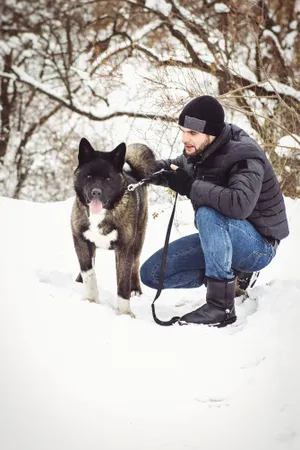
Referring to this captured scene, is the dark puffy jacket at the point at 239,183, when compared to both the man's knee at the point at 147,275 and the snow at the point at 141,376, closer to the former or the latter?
the snow at the point at 141,376

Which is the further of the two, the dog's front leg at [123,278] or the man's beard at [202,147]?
the dog's front leg at [123,278]

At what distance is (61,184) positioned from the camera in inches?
481

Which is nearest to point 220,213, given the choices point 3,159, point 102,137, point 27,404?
point 27,404

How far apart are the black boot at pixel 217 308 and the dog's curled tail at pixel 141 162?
3.44 ft

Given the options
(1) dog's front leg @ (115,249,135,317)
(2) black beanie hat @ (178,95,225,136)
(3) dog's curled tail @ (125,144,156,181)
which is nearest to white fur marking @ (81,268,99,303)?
(1) dog's front leg @ (115,249,135,317)

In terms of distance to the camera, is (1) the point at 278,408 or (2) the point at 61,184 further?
(2) the point at 61,184

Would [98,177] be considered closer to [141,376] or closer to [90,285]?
[90,285]

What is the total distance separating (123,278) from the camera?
2.97 meters

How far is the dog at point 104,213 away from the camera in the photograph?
113 inches

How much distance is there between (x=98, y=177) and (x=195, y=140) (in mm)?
671

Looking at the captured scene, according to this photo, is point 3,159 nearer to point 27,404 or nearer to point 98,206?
point 98,206

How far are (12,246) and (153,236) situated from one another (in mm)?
1707

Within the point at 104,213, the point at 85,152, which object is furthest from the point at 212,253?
the point at 85,152

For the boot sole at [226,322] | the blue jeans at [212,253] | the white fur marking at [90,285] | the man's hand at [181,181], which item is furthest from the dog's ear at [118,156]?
the boot sole at [226,322]
